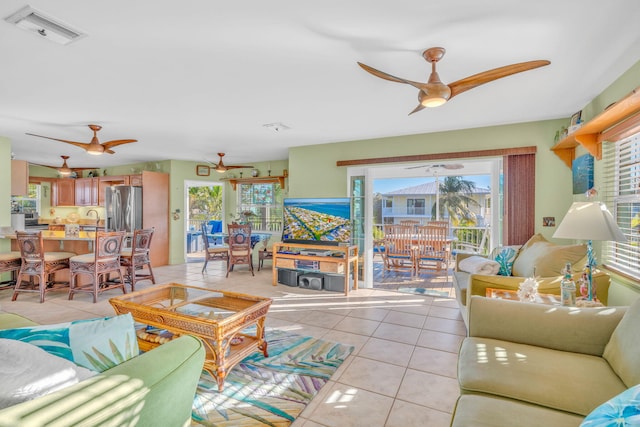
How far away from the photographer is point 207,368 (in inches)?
80.7

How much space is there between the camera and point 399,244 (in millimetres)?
5391

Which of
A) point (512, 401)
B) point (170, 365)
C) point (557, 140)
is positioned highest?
point (557, 140)

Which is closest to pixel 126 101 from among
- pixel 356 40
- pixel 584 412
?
pixel 356 40

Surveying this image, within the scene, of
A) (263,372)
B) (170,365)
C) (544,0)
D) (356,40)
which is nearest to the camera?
(170,365)

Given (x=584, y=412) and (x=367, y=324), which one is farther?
(x=367, y=324)

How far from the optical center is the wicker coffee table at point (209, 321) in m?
2.04

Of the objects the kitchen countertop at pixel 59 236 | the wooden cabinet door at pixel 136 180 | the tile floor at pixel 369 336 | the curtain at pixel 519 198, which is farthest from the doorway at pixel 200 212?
the curtain at pixel 519 198

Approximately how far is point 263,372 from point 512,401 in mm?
1613

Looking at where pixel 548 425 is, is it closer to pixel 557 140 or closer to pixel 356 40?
pixel 356 40

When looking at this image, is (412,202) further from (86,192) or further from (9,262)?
(86,192)

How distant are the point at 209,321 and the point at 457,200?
7.13 m

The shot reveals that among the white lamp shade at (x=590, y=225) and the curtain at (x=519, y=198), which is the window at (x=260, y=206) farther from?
the white lamp shade at (x=590, y=225)

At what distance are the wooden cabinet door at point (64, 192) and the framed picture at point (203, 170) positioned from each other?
334 cm

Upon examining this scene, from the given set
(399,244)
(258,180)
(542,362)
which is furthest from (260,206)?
(542,362)
